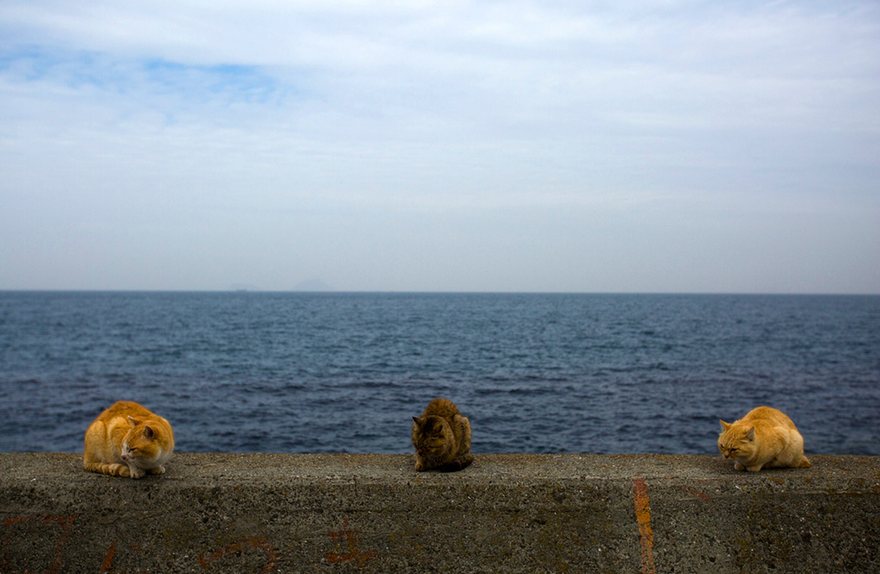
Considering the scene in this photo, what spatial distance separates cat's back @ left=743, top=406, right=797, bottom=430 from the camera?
5074 mm

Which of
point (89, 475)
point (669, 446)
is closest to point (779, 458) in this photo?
point (89, 475)

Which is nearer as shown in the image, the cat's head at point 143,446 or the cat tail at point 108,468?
the cat's head at point 143,446

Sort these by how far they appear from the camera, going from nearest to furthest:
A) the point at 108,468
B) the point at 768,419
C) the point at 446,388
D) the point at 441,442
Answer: the point at 108,468 → the point at 441,442 → the point at 768,419 → the point at 446,388

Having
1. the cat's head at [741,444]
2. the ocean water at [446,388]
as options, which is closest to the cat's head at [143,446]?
the cat's head at [741,444]

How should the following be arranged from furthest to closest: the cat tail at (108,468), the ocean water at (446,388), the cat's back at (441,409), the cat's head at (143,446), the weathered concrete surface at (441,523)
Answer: the ocean water at (446,388), the cat's back at (441,409), the cat tail at (108,468), the cat's head at (143,446), the weathered concrete surface at (441,523)

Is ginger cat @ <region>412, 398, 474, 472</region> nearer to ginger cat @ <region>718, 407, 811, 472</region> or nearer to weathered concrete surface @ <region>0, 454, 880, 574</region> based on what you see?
weathered concrete surface @ <region>0, 454, 880, 574</region>

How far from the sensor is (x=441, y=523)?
432 cm

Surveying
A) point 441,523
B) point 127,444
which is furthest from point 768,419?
point 127,444

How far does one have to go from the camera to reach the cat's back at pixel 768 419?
5.07m

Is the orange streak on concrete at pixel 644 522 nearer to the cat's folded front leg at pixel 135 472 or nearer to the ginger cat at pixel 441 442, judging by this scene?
the ginger cat at pixel 441 442

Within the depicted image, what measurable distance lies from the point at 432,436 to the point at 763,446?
220 centimetres

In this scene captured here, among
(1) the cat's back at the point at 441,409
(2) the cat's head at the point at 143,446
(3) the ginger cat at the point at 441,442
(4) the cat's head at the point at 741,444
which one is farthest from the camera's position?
(1) the cat's back at the point at 441,409

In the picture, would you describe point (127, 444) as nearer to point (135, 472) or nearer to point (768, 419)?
point (135, 472)

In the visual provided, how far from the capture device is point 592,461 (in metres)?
5.18
